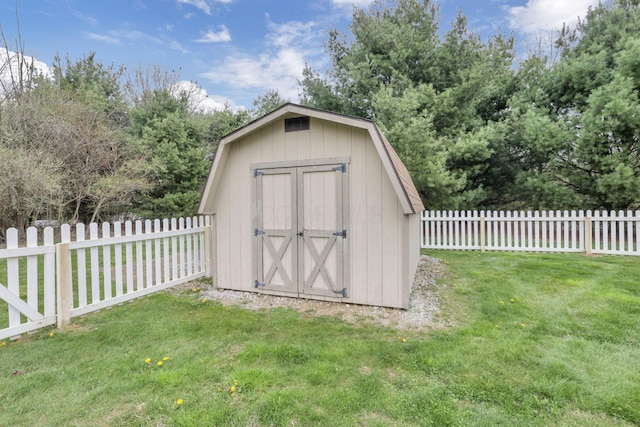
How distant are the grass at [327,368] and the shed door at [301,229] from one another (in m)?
0.74

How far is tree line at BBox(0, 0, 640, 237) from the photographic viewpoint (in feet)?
30.3

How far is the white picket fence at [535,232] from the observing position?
25.8 feet

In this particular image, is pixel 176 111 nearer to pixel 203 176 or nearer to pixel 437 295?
pixel 203 176

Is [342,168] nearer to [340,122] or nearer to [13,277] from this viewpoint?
[340,122]

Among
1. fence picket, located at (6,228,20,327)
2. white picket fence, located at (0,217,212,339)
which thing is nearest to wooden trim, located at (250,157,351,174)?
white picket fence, located at (0,217,212,339)

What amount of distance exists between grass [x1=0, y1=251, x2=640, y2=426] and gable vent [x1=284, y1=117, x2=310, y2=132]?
111 inches

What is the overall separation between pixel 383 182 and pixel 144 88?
68.1 ft

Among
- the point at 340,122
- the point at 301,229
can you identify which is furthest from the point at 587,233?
the point at 301,229

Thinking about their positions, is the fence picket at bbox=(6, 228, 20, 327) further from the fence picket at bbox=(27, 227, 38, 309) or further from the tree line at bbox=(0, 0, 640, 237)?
the tree line at bbox=(0, 0, 640, 237)

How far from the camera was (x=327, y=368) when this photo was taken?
9.36ft

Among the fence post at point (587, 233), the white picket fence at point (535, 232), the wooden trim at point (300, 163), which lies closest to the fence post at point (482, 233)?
the white picket fence at point (535, 232)

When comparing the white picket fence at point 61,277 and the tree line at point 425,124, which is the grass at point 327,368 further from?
the tree line at point 425,124

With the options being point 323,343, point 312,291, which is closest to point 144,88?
point 312,291

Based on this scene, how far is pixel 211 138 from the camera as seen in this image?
16.6 metres
